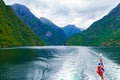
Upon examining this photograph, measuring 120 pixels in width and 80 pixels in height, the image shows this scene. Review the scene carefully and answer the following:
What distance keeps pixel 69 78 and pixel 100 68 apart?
99.9 ft

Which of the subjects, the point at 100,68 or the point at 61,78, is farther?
the point at 61,78

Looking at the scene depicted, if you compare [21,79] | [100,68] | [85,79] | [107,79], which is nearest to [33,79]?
[21,79]

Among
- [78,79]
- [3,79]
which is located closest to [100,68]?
[78,79]

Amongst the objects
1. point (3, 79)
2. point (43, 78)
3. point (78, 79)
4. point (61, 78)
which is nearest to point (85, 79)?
point (78, 79)

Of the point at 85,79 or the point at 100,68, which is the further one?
the point at 85,79

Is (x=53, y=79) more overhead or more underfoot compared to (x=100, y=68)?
more underfoot

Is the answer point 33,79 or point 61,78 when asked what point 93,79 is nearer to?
point 61,78

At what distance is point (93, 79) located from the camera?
70.4 meters

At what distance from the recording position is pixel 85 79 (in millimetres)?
70562

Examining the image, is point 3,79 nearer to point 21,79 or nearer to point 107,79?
point 21,79

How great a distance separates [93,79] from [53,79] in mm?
10413

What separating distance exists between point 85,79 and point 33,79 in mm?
13568

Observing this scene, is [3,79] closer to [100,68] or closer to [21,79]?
[21,79]

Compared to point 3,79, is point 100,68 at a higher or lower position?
higher
